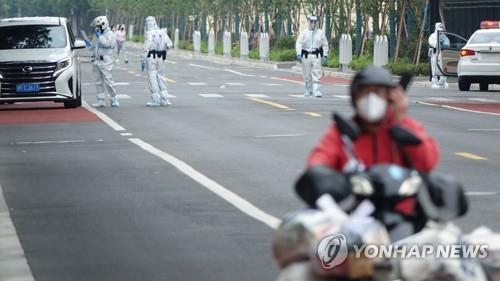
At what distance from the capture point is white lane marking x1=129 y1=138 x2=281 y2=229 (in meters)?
15.1

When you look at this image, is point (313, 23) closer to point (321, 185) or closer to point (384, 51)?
point (384, 51)

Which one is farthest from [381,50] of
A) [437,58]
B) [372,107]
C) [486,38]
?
[372,107]

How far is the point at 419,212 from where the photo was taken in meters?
7.04

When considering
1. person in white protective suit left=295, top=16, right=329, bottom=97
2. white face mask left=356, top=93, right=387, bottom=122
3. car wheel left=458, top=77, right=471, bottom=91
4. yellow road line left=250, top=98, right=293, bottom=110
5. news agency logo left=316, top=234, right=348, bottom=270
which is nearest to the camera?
news agency logo left=316, top=234, right=348, bottom=270

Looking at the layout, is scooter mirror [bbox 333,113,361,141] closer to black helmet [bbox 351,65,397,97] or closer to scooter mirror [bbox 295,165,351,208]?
black helmet [bbox 351,65,397,97]

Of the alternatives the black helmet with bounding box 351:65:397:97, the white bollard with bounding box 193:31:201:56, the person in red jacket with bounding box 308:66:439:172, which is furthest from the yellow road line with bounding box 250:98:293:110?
the white bollard with bounding box 193:31:201:56

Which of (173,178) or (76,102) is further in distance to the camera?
(76,102)

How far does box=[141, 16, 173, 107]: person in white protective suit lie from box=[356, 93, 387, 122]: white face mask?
28599 mm

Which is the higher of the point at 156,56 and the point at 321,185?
the point at 321,185

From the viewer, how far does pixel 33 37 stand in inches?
1421

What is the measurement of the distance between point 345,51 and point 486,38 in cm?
1635

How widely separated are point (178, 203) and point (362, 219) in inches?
390

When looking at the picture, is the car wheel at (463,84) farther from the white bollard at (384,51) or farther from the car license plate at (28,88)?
the car license plate at (28,88)

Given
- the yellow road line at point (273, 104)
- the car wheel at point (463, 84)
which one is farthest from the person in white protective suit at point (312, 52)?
the car wheel at point (463, 84)
